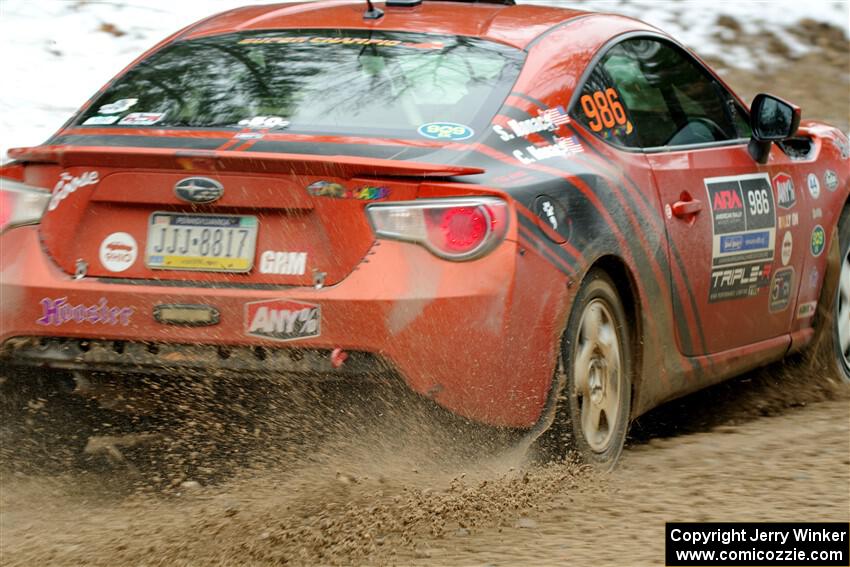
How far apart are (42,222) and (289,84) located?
0.95m

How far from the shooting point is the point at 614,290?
5.15 meters

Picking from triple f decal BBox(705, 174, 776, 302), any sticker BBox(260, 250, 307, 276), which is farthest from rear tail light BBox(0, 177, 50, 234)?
triple f decal BBox(705, 174, 776, 302)

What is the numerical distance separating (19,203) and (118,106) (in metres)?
0.56

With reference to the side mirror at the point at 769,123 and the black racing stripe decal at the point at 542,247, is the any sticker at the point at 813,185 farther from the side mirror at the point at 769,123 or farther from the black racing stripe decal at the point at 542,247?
the black racing stripe decal at the point at 542,247

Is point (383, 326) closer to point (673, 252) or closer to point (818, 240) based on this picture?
point (673, 252)

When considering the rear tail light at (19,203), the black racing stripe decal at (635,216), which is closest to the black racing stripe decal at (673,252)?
the black racing stripe decal at (635,216)

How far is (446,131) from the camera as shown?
15.1 ft

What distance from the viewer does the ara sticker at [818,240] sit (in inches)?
263

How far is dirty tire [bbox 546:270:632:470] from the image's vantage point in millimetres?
4711

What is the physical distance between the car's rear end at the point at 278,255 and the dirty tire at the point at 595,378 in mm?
240

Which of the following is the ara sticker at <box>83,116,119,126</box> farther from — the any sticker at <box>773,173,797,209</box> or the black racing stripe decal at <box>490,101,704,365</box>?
the any sticker at <box>773,173,797,209</box>

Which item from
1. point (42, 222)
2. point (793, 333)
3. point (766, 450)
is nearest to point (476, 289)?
point (42, 222)

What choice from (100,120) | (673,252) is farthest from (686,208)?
(100,120)

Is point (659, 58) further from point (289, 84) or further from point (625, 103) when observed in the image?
point (289, 84)
